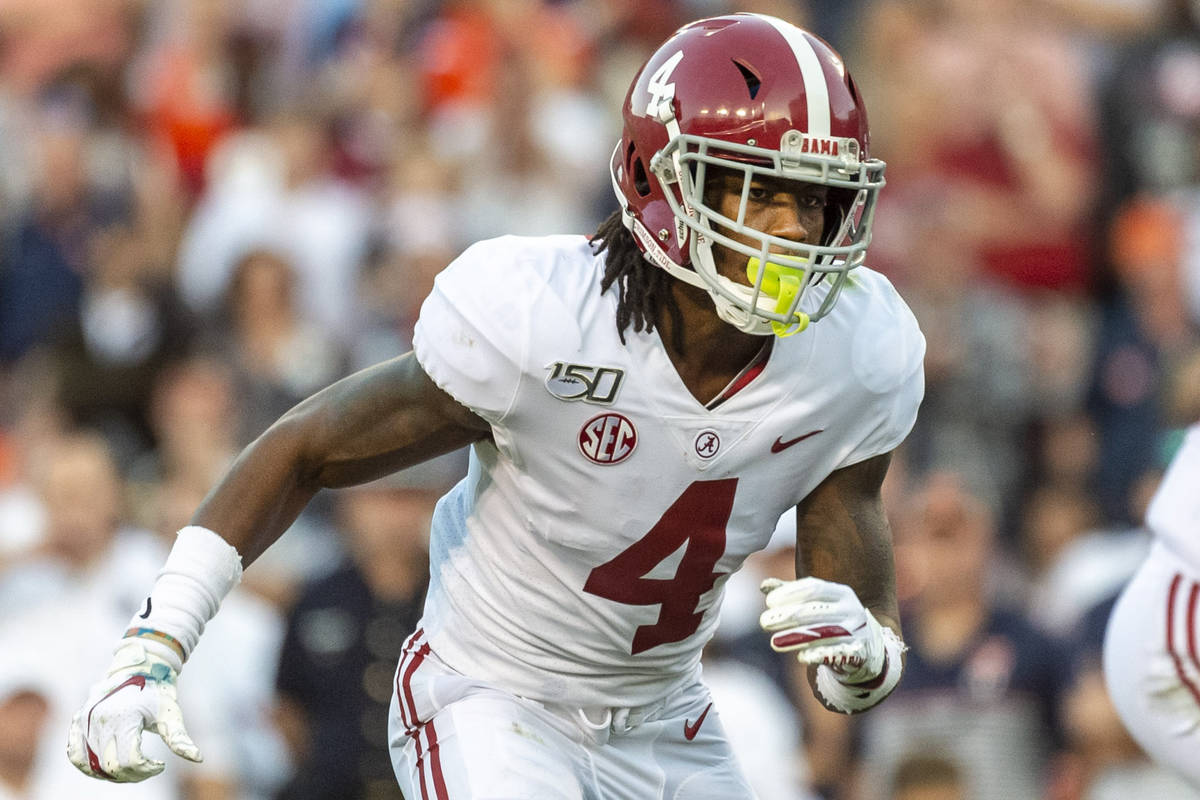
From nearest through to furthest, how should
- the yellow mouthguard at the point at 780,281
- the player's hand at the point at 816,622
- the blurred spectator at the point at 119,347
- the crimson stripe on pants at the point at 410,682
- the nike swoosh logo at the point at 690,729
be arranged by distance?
the player's hand at the point at 816,622 → the yellow mouthguard at the point at 780,281 → the crimson stripe on pants at the point at 410,682 → the nike swoosh logo at the point at 690,729 → the blurred spectator at the point at 119,347

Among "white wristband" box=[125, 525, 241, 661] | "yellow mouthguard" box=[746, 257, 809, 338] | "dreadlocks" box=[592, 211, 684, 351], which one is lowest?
"white wristband" box=[125, 525, 241, 661]

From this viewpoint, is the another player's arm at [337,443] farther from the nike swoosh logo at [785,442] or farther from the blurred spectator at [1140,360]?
the blurred spectator at [1140,360]

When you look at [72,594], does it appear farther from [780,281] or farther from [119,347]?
[780,281]

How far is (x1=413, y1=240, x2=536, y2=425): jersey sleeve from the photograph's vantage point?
3547 millimetres

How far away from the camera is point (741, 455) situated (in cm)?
371

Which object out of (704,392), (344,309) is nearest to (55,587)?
(344,309)

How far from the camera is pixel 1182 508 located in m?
4.80

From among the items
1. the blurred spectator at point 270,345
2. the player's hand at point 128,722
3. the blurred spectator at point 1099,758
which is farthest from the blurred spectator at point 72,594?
the blurred spectator at point 1099,758

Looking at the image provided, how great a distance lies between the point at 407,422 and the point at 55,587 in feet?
10.9

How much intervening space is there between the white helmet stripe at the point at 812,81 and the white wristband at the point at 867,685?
95 cm

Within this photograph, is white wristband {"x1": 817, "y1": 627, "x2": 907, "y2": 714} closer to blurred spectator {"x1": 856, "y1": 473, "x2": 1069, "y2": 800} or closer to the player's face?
the player's face

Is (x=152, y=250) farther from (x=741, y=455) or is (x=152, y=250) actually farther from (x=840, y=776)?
(x=741, y=455)

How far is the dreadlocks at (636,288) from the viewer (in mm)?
3678

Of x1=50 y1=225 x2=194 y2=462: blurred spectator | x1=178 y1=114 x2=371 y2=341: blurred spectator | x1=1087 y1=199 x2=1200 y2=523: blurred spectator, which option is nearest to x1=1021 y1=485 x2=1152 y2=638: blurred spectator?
x1=1087 y1=199 x2=1200 y2=523: blurred spectator
